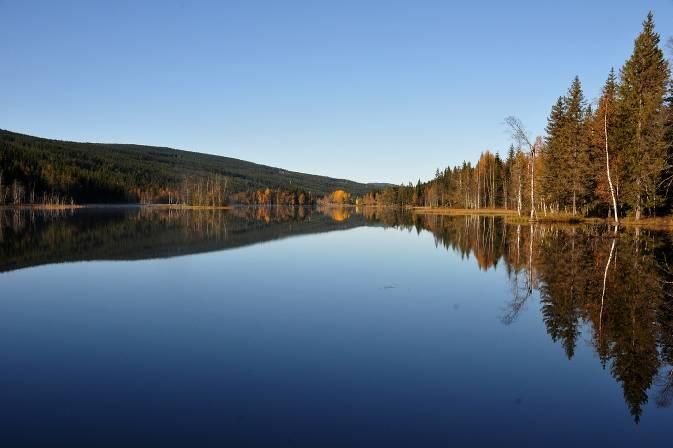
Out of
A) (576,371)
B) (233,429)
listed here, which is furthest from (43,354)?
(576,371)

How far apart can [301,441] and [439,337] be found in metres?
5.72

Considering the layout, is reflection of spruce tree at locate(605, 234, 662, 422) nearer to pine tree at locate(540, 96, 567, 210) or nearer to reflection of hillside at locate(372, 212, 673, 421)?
reflection of hillside at locate(372, 212, 673, 421)

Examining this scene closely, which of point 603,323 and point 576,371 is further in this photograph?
point 603,323

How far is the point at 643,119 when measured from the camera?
131ft

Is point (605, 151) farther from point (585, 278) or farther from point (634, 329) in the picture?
point (634, 329)

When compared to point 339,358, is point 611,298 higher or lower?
higher

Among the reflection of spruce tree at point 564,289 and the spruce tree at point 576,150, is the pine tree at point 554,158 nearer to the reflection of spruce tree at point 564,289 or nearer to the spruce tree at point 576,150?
the spruce tree at point 576,150

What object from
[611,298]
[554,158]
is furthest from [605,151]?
[611,298]

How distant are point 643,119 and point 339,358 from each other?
137 feet

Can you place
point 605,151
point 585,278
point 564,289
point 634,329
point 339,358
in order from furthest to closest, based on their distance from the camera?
point 605,151 < point 585,278 < point 564,289 < point 634,329 < point 339,358

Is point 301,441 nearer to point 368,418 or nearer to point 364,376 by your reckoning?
point 368,418

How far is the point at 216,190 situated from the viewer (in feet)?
613

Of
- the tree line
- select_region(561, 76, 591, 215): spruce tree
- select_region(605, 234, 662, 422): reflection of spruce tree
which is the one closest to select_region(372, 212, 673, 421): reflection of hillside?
select_region(605, 234, 662, 422): reflection of spruce tree

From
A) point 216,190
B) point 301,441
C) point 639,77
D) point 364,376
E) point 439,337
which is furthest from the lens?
point 216,190
